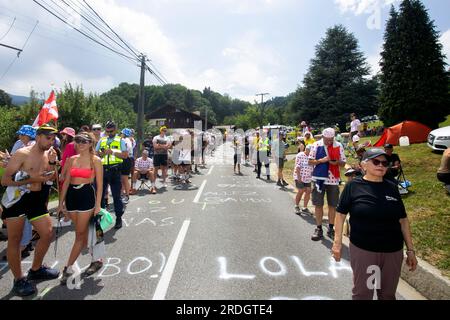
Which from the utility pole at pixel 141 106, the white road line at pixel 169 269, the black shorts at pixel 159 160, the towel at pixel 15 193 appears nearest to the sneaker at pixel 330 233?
the white road line at pixel 169 269

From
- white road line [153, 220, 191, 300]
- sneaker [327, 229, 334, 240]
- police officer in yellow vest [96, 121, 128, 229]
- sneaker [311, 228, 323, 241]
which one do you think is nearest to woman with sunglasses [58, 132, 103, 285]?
white road line [153, 220, 191, 300]

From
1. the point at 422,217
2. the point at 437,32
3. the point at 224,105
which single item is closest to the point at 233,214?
the point at 422,217

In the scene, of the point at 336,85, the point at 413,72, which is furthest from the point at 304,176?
the point at 336,85

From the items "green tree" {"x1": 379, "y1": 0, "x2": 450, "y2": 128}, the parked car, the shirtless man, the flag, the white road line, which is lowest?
the white road line

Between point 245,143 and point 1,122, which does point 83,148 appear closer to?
point 245,143

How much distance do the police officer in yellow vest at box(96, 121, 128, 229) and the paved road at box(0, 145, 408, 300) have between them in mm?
568

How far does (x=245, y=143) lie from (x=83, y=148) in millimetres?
15789

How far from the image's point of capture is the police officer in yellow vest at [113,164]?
638cm

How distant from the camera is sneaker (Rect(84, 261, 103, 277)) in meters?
4.25

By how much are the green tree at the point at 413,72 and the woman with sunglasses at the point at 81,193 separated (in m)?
24.2

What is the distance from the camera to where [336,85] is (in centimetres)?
3297

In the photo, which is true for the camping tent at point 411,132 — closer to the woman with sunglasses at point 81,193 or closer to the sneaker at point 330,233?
the sneaker at point 330,233

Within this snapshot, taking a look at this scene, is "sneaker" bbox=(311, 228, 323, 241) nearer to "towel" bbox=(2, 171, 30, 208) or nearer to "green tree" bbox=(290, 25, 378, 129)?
"towel" bbox=(2, 171, 30, 208)

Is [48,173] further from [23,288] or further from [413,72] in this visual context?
[413,72]
